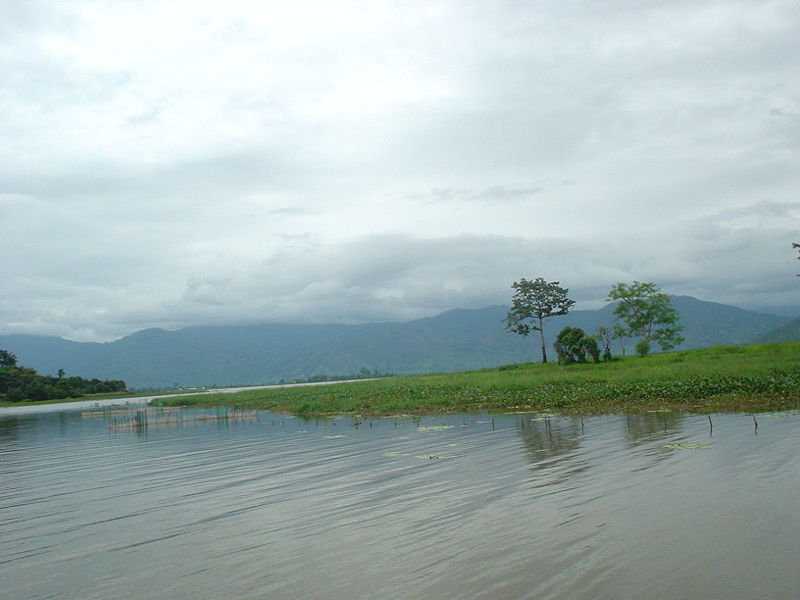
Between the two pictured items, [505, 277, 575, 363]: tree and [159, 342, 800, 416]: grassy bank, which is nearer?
[159, 342, 800, 416]: grassy bank

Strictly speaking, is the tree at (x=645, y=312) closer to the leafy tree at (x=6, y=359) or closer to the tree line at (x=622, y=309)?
the tree line at (x=622, y=309)

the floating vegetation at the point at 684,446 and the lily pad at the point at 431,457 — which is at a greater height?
the floating vegetation at the point at 684,446

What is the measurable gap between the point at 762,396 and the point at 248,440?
30.5m

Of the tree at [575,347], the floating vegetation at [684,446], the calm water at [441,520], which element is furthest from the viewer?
the tree at [575,347]

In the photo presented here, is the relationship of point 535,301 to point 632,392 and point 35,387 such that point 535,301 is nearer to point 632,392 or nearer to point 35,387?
point 632,392

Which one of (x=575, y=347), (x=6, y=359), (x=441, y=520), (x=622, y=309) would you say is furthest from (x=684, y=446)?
(x=6, y=359)

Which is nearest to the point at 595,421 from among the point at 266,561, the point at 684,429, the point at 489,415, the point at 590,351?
the point at 684,429

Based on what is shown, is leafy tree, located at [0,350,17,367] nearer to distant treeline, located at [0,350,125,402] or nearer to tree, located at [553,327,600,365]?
distant treeline, located at [0,350,125,402]

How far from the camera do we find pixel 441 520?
14.8 metres

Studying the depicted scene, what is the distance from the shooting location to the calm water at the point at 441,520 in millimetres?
10906

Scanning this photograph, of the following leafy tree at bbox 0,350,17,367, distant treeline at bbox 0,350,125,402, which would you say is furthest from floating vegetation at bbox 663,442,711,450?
leafy tree at bbox 0,350,17,367

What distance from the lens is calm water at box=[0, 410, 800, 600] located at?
10.9 metres

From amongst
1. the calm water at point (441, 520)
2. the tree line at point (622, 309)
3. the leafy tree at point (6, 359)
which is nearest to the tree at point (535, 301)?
the tree line at point (622, 309)

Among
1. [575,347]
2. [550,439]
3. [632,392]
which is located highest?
[575,347]
